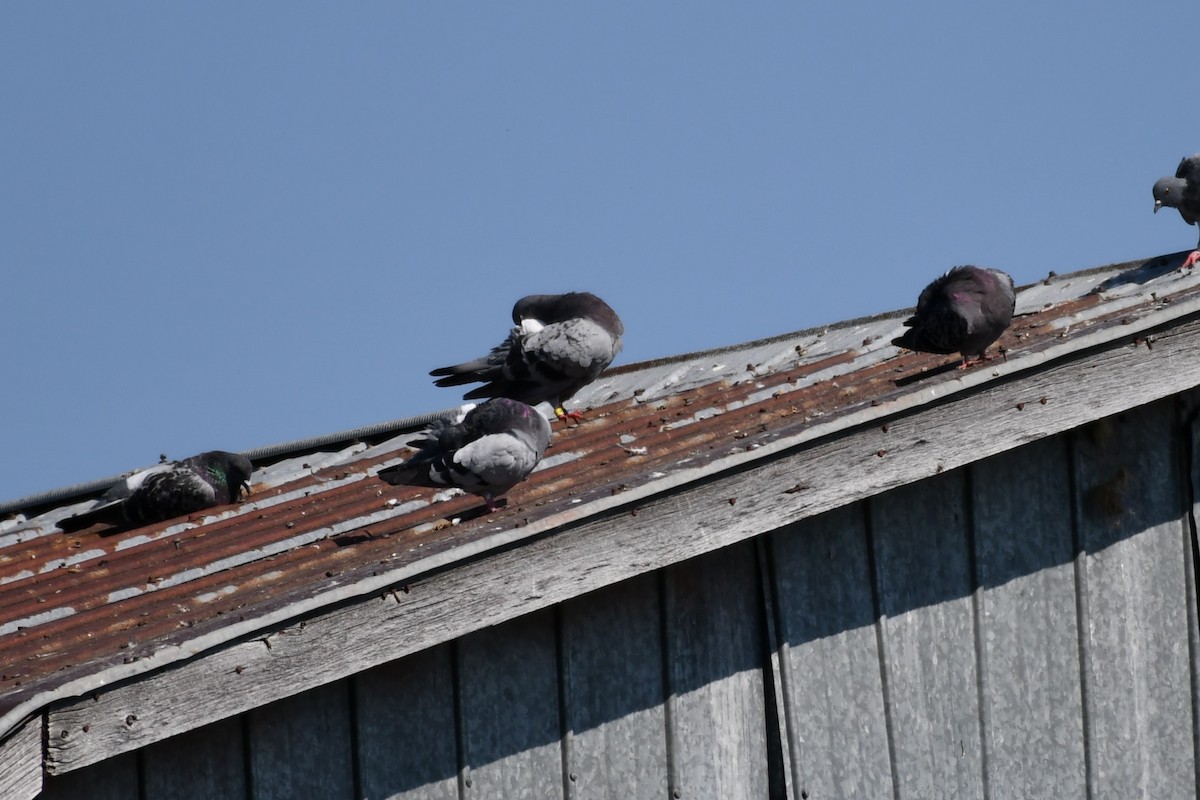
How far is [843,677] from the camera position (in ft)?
11.3

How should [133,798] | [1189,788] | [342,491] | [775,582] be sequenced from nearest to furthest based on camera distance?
1. [133,798]
2. [775,582]
3. [1189,788]
4. [342,491]

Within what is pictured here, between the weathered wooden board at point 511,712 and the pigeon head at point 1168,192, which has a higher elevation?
the pigeon head at point 1168,192

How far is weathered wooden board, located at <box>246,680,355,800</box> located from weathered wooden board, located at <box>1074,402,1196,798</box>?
1.92 metres

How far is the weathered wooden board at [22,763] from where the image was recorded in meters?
2.46

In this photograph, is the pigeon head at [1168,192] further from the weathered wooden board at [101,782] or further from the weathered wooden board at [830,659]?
the weathered wooden board at [101,782]

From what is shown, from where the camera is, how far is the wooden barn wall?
306 centimetres

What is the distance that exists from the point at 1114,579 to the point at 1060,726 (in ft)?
1.39

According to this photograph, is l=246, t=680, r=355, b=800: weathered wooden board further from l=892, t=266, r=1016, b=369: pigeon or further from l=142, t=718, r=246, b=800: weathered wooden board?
l=892, t=266, r=1016, b=369: pigeon

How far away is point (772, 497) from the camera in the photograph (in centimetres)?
329

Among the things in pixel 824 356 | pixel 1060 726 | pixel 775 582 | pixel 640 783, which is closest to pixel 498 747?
pixel 640 783

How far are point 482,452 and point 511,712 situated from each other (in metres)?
0.92

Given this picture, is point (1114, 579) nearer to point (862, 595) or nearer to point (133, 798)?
point (862, 595)

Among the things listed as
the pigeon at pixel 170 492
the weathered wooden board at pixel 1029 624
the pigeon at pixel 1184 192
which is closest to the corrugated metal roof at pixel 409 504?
the pigeon at pixel 170 492

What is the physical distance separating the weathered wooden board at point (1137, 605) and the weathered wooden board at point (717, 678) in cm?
94
